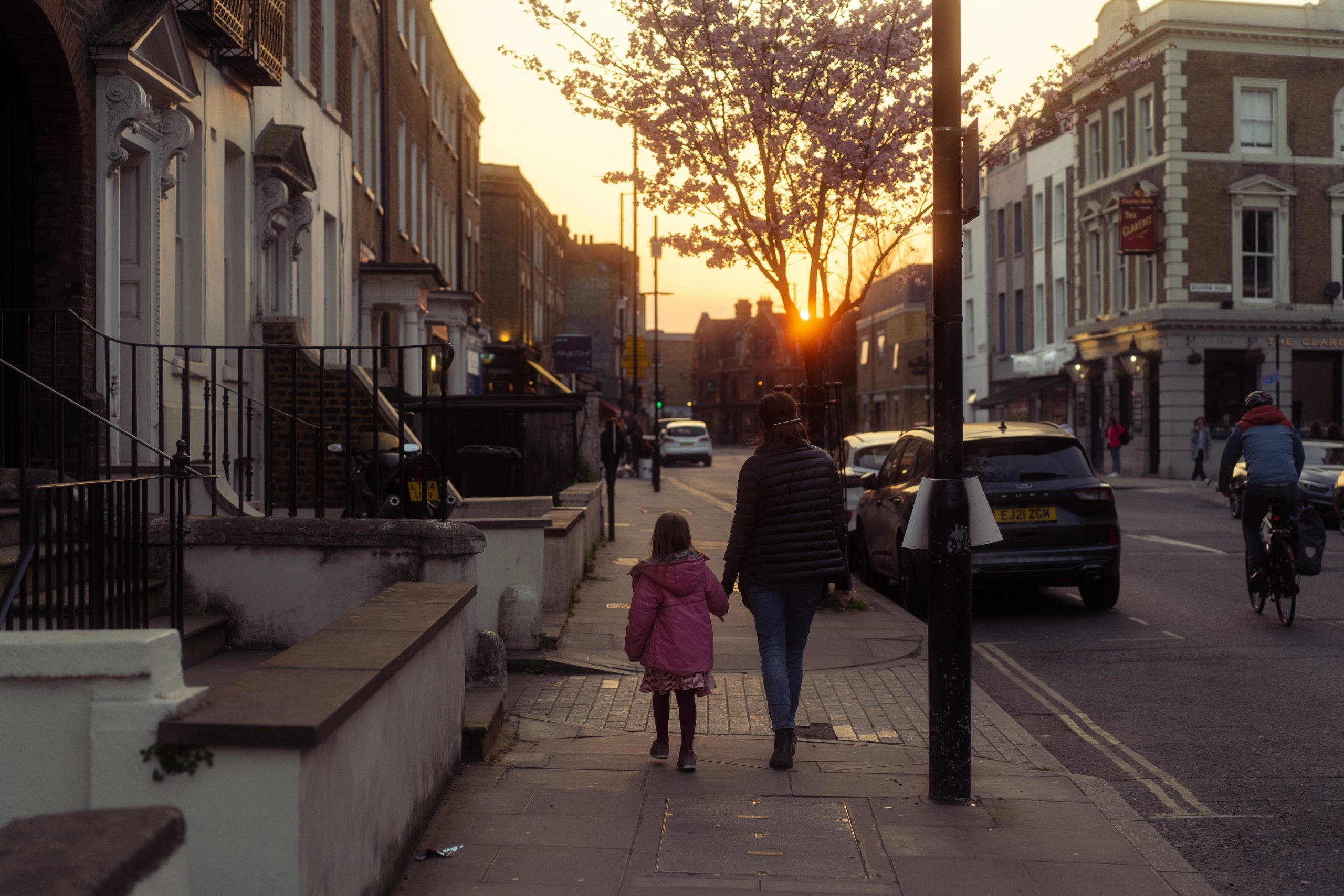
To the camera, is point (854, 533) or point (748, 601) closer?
point (748, 601)

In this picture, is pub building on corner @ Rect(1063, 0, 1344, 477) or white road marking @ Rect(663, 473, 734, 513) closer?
white road marking @ Rect(663, 473, 734, 513)

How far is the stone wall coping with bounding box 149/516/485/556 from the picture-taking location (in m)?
7.21

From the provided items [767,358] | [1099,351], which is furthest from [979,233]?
[767,358]

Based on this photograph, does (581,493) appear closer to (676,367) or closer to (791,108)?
(791,108)

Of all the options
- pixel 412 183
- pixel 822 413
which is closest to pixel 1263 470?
pixel 822 413

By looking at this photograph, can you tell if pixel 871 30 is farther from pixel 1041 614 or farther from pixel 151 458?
pixel 151 458

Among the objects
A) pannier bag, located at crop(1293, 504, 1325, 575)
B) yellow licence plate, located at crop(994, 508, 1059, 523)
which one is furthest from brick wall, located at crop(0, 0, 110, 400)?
pannier bag, located at crop(1293, 504, 1325, 575)

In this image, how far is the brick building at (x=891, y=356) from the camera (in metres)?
71.4

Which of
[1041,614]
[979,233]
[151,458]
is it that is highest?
[979,233]

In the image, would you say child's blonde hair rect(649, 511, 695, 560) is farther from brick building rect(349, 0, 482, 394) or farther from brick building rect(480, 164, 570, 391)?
brick building rect(480, 164, 570, 391)

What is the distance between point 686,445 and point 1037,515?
4526cm

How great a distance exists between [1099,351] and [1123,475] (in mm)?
4727

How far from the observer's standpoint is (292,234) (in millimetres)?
16031

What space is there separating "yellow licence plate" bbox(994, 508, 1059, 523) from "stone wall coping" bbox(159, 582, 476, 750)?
24.3ft
